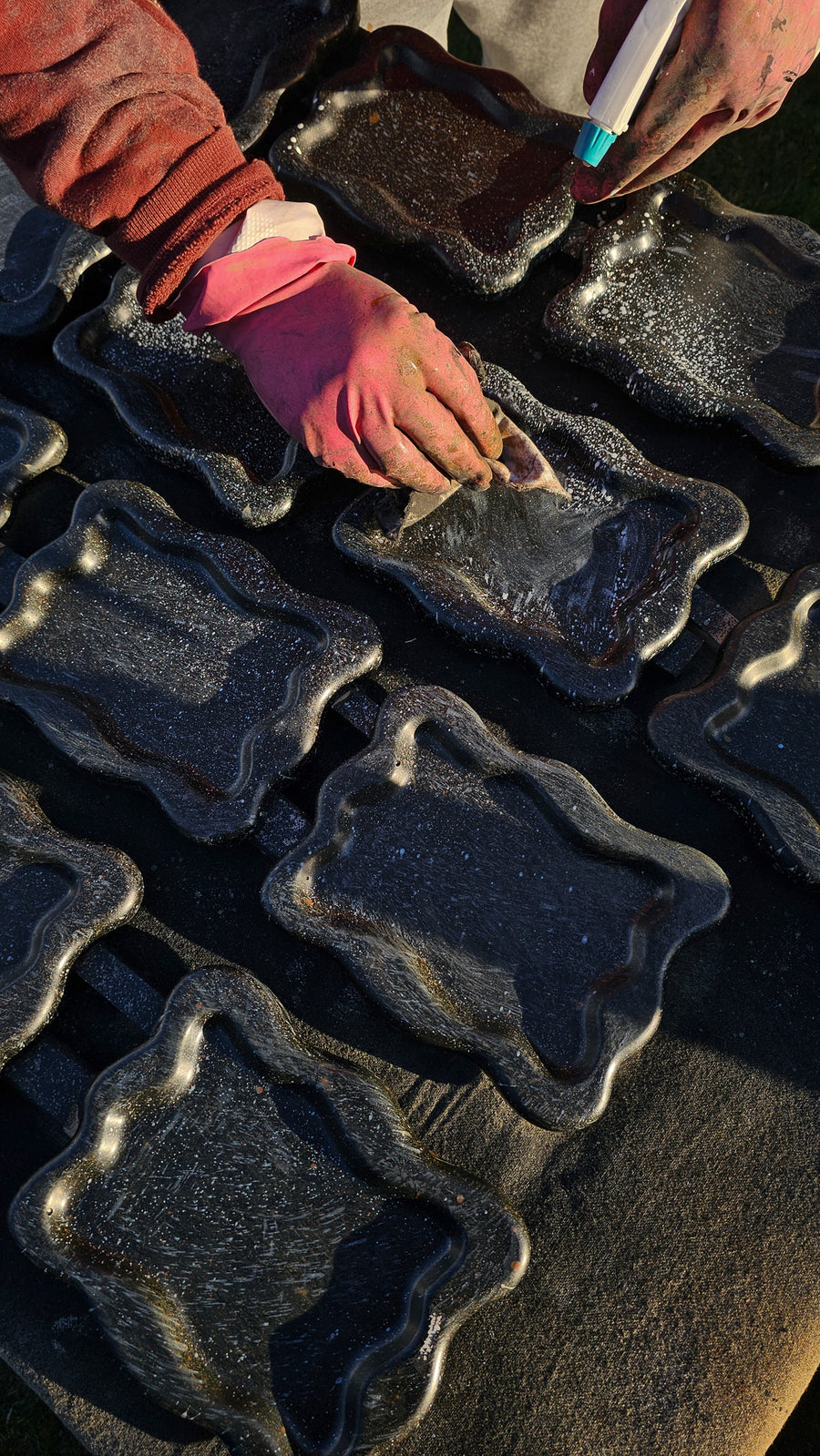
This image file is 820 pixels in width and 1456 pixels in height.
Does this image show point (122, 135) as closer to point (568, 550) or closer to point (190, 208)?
point (190, 208)

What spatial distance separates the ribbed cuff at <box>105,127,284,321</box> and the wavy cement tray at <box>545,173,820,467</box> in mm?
662

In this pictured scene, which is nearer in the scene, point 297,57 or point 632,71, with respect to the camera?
point 632,71

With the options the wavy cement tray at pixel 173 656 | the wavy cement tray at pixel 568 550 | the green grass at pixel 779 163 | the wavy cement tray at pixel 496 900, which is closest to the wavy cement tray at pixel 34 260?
the wavy cement tray at pixel 173 656

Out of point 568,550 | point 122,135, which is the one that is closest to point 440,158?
point 122,135

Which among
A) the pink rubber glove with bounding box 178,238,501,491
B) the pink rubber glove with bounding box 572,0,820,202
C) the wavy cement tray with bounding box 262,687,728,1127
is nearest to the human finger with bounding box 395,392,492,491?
the pink rubber glove with bounding box 178,238,501,491

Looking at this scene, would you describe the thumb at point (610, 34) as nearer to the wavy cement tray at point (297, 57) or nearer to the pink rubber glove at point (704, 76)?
the pink rubber glove at point (704, 76)

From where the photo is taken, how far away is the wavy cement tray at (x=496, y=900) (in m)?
1.34

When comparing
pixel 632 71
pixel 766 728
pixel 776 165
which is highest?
pixel 776 165

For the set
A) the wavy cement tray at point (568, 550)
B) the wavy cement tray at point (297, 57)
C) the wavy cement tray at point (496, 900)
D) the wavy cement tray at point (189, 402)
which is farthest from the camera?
the wavy cement tray at point (297, 57)

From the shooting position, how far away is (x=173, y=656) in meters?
1.59

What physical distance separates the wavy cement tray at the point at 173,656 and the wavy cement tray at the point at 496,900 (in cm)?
14

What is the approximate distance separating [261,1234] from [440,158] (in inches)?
87.5

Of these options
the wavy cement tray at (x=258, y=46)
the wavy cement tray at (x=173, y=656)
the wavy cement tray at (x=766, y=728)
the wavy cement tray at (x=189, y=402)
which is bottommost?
the wavy cement tray at (x=173, y=656)

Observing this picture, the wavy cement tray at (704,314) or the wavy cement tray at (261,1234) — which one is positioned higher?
the wavy cement tray at (704,314)
